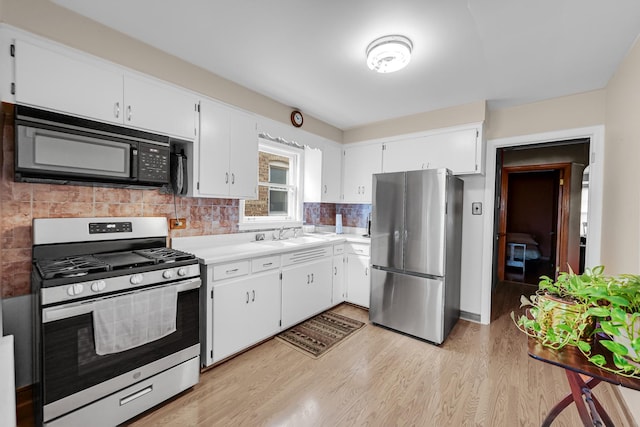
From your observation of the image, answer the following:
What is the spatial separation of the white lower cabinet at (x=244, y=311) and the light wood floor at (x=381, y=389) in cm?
15

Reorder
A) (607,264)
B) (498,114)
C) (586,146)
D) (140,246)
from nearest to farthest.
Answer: (140,246), (607,264), (498,114), (586,146)

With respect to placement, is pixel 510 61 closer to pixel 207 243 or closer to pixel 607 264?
pixel 607 264

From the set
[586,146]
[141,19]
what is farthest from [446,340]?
[586,146]

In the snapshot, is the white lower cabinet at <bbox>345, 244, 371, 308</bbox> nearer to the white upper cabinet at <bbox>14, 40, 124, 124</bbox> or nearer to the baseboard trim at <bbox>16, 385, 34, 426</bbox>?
the white upper cabinet at <bbox>14, 40, 124, 124</bbox>

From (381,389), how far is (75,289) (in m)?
2.06

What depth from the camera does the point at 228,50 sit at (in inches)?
81.5

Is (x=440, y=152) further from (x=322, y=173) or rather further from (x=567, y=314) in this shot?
(x=567, y=314)

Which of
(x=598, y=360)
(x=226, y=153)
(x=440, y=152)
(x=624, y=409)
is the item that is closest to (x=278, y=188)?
(x=226, y=153)

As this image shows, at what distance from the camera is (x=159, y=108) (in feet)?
6.73

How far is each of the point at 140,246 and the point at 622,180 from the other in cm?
368

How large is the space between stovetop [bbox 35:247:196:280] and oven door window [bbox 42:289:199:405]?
9.7 inches

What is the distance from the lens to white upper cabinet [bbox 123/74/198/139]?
6.26 ft

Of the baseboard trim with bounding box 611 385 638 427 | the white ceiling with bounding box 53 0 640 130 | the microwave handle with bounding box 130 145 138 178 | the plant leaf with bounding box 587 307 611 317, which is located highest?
the white ceiling with bounding box 53 0 640 130

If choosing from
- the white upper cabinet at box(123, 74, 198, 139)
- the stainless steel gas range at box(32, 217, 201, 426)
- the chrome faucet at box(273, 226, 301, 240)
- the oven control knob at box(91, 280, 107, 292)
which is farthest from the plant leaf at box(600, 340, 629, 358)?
the chrome faucet at box(273, 226, 301, 240)
